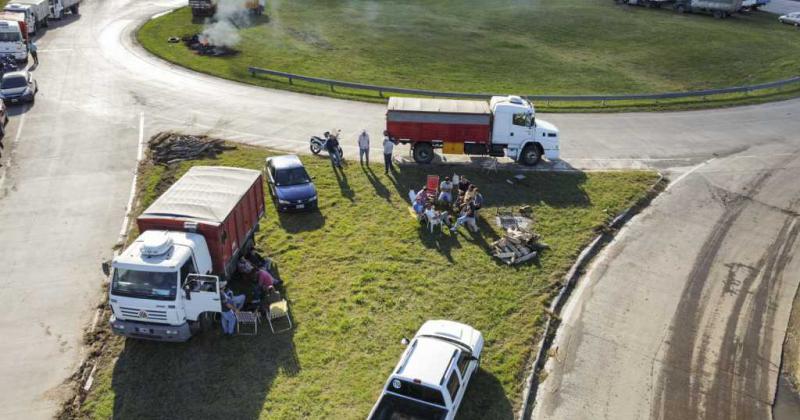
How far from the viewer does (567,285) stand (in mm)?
18844

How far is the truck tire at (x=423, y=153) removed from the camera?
2767cm

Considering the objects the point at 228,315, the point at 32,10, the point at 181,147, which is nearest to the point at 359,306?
the point at 228,315

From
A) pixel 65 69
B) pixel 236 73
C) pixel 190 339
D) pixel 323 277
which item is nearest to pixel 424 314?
pixel 323 277

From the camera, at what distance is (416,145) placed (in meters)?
27.6

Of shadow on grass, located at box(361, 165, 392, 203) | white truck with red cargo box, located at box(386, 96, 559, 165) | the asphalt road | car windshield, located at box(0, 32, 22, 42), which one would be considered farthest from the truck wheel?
car windshield, located at box(0, 32, 22, 42)

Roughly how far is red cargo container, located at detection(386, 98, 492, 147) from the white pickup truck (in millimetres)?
14146

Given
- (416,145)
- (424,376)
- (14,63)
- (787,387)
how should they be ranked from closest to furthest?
(424,376), (787,387), (416,145), (14,63)

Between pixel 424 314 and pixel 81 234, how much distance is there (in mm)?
13565

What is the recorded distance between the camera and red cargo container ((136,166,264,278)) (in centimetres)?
1603

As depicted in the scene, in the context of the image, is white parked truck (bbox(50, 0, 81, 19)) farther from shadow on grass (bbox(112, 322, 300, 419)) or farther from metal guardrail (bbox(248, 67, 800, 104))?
shadow on grass (bbox(112, 322, 300, 419))

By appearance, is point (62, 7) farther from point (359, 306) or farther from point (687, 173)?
point (687, 173)

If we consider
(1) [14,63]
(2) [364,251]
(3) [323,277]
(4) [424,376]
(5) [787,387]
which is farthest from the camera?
(1) [14,63]

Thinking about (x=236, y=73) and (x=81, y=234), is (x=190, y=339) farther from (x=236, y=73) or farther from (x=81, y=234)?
(x=236, y=73)

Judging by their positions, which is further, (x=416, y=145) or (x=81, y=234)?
(x=416, y=145)
